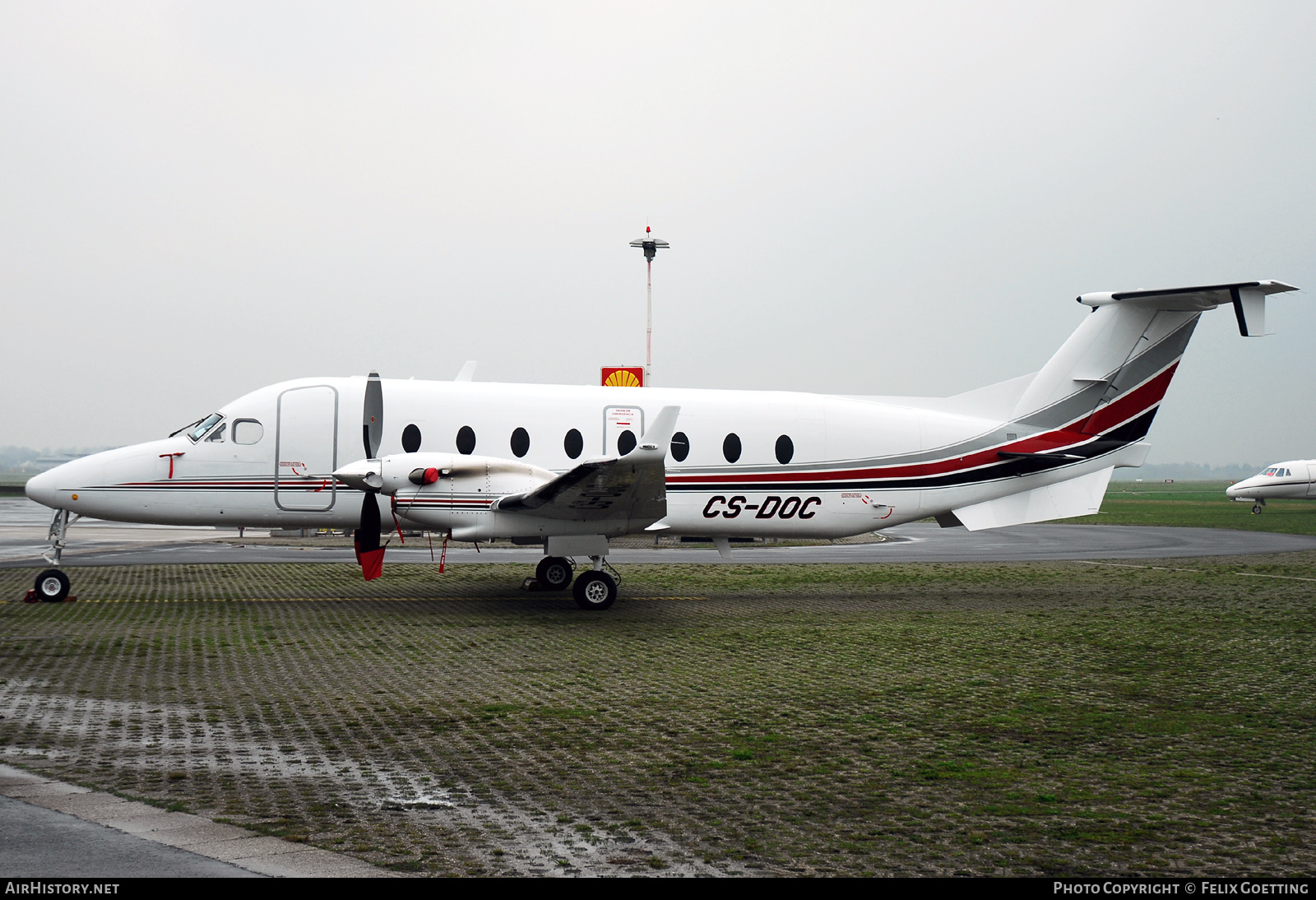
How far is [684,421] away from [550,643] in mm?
5361

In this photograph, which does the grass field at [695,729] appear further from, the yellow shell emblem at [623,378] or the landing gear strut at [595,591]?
the yellow shell emblem at [623,378]

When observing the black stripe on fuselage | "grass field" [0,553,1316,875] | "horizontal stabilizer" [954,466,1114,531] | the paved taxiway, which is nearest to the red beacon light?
"grass field" [0,553,1316,875]

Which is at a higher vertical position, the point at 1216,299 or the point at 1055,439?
the point at 1216,299

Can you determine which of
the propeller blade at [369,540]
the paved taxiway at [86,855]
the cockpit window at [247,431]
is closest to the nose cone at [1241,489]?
the propeller blade at [369,540]

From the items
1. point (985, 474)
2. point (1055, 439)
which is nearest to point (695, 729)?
point (985, 474)

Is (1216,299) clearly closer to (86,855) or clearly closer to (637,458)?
(637,458)

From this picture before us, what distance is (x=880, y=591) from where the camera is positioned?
17562mm

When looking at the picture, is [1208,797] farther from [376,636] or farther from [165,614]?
[165,614]

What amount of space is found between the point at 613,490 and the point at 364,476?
365 centimetres

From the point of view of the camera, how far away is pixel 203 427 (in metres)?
15.2

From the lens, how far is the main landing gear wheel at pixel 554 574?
16922 mm

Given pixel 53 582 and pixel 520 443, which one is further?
pixel 520 443

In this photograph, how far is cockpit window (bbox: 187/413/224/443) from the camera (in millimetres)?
15086

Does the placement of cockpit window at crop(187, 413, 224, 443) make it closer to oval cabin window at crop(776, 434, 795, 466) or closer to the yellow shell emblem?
oval cabin window at crop(776, 434, 795, 466)
